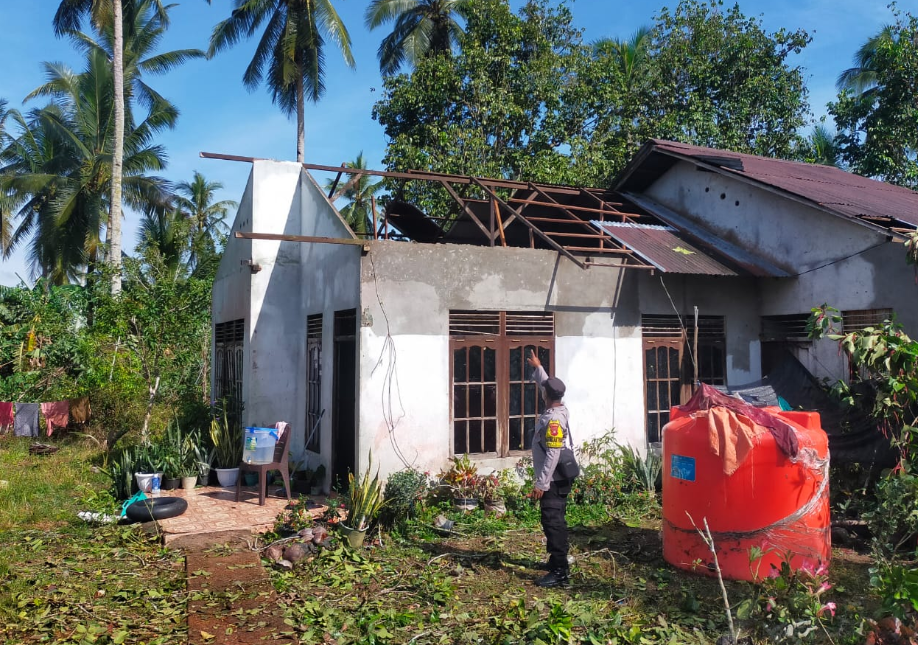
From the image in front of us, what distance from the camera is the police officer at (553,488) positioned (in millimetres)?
5660

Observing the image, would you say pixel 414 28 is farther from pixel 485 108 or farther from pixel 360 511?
pixel 360 511

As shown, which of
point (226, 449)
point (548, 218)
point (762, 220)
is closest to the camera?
point (226, 449)

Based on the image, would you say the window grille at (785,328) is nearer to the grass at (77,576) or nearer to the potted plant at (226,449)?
the potted plant at (226,449)

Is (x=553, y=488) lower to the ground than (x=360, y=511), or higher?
higher

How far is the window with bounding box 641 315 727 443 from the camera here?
942 centimetres

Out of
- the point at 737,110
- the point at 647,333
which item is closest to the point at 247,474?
the point at 647,333

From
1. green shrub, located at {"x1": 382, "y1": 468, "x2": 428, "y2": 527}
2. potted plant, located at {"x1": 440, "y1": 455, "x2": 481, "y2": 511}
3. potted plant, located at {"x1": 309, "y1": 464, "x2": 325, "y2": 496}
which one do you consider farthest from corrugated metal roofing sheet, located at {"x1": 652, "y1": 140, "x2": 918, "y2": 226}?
potted plant, located at {"x1": 309, "y1": 464, "x2": 325, "y2": 496}

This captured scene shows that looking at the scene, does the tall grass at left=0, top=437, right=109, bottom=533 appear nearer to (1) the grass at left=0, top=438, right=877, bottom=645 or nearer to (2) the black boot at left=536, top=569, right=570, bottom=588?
(1) the grass at left=0, top=438, right=877, bottom=645

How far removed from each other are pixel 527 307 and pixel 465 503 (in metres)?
2.58

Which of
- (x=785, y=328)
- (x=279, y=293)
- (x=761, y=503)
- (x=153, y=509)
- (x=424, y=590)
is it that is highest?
(x=279, y=293)

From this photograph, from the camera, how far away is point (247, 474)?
9.44 m

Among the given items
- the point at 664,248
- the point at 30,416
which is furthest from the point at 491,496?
the point at 30,416

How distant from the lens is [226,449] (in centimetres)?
941

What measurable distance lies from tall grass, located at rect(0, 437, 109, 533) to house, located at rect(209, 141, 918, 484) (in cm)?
236
